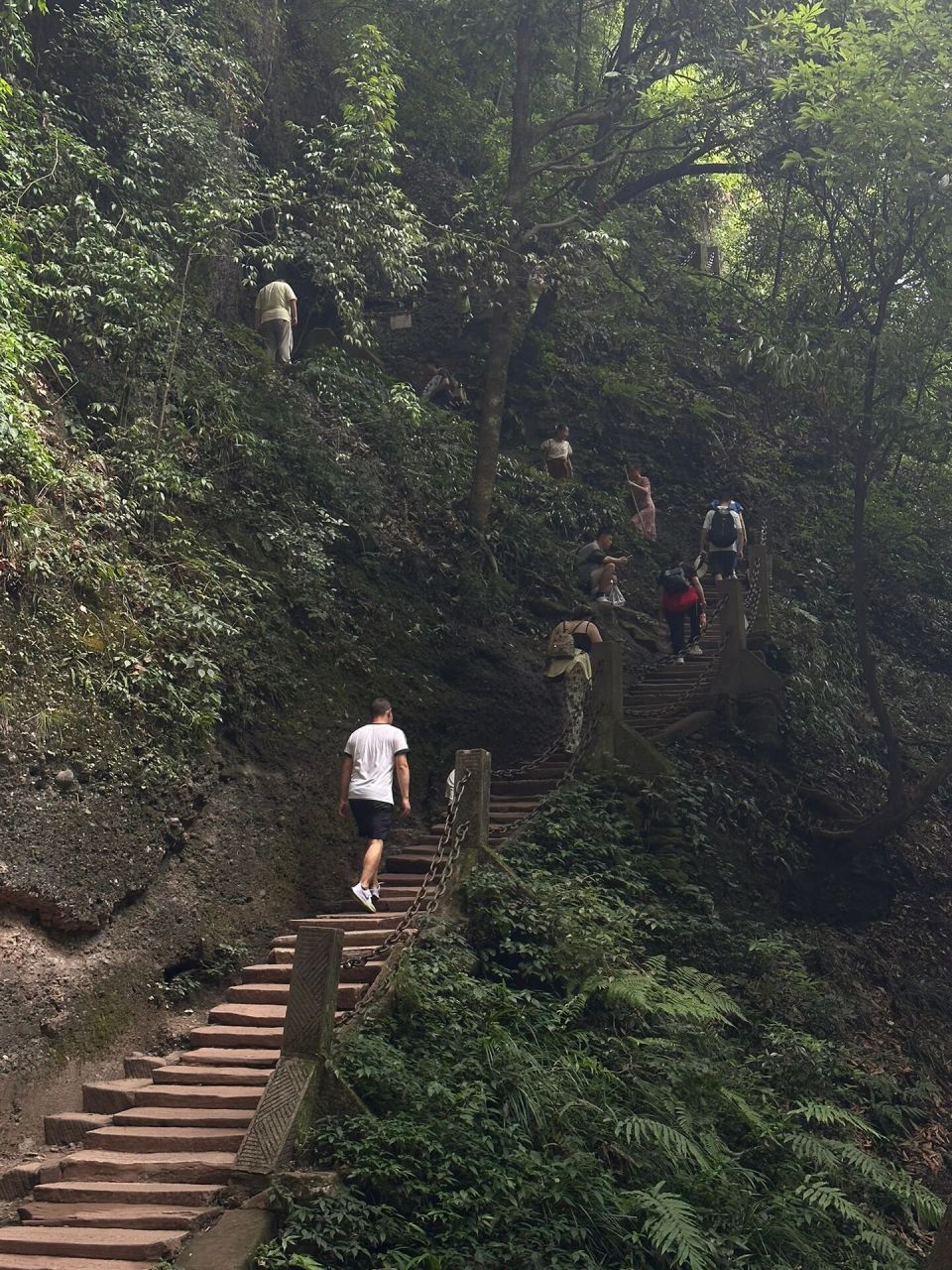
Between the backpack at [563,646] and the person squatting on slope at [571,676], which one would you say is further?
the backpack at [563,646]

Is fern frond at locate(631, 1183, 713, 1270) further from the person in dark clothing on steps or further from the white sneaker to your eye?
the person in dark clothing on steps

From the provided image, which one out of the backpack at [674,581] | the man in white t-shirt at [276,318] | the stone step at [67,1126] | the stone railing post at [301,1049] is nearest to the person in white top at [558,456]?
the backpack at [674,581]

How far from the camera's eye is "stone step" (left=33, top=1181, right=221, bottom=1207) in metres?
6.95

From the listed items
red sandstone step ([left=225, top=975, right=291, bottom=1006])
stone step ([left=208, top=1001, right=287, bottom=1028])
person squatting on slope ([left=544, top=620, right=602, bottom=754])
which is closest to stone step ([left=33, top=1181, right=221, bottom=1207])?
stone step ([left=208, top=1001, right=287, bottom=1028])

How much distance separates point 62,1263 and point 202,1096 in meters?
1.55

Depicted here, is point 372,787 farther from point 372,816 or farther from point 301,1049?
point 301,1049

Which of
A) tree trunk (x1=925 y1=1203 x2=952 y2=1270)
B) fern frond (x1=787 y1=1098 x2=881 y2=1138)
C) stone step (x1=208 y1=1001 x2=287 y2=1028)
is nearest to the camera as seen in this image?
Answer: tree trunk (x1=925 y1=1203 x2=952 y2=1270)

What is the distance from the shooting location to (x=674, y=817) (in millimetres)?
13422

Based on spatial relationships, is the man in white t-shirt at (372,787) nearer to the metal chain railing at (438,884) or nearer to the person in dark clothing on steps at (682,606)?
the metal chain railing at (438,884)

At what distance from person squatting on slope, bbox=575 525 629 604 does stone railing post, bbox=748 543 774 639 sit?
6.74 ft

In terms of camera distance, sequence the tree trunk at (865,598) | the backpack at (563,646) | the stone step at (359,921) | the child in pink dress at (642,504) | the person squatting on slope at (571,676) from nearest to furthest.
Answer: the stone step at (359,921) → the person squatting on slope at (571,676) → the backpack at (563,646) → the tree trunk at (865,598) → the child in pink dress at (642,504)

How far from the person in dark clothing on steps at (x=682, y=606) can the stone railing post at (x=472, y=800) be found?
7.48m

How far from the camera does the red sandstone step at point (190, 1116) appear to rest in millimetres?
7641

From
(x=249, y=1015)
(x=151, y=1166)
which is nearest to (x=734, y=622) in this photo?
(x=249, y=1015)
